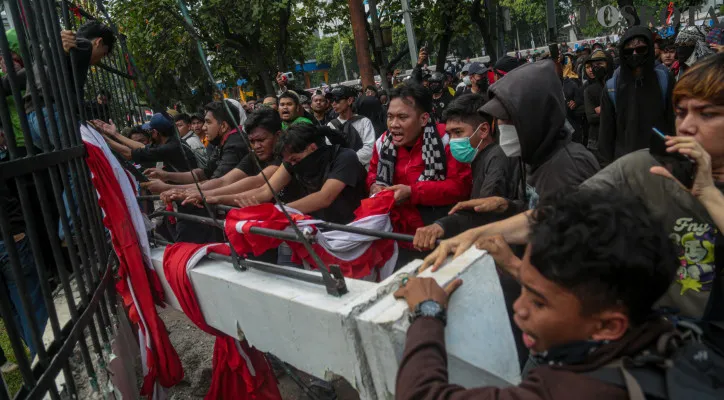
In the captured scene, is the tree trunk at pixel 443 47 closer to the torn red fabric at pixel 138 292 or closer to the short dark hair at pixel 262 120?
the short dark hair at pixel 262 120

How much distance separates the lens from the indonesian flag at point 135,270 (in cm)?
257

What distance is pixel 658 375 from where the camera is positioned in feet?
3.36

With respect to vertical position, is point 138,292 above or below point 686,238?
below

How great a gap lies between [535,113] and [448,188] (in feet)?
2.95

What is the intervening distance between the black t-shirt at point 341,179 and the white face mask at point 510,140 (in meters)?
1.12

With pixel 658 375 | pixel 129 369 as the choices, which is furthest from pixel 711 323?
pixel 129 369

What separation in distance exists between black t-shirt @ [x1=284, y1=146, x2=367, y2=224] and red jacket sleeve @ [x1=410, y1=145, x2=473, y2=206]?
0.45 m

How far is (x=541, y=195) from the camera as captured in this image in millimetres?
2076

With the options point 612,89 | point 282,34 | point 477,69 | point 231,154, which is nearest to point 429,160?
point 231,154

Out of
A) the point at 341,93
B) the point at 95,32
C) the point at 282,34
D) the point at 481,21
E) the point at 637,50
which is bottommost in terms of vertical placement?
the point at 637,50

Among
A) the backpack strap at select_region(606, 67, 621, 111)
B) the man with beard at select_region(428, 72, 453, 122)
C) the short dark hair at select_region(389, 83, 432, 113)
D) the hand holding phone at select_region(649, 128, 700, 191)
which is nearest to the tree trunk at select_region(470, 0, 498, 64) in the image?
the man with beard at select_region(428, 72, 453, 122)

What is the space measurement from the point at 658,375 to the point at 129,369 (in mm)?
2717

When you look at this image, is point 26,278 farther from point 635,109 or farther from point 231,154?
point 635,109

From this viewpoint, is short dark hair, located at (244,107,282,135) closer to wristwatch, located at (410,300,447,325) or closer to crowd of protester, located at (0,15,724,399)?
crowd of protester, located at (0,15,724,399)
